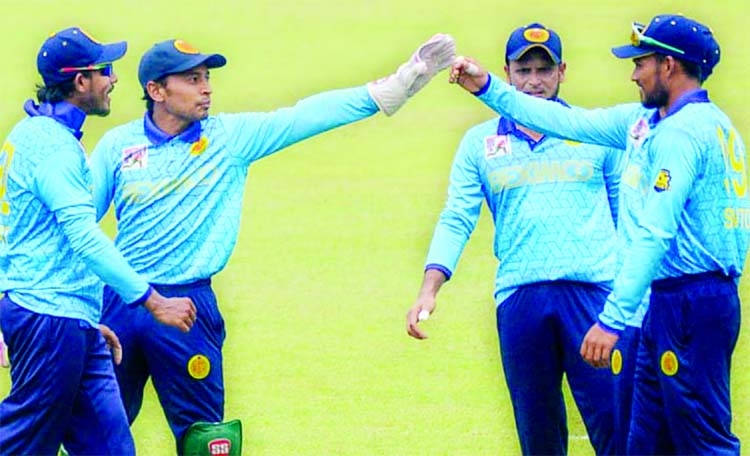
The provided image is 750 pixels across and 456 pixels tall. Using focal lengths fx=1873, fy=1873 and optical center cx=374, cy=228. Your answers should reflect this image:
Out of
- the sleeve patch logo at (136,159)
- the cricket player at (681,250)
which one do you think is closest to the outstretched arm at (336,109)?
the sleeve patch logo at (136,159)

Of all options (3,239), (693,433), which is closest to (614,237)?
(693,433)

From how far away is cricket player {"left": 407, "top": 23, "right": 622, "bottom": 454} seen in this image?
8305 mm

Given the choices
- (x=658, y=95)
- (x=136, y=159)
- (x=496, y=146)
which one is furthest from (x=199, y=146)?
(x=658, y=95)

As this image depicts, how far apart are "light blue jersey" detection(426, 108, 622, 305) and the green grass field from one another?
2.10m

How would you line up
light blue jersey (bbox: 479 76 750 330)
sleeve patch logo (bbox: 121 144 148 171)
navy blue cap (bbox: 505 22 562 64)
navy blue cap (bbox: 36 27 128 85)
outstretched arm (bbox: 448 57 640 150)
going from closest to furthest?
light blue jersey (bbox: 479 76 750 330) < navy blue cap (bbox: 36 27 128 85) < outstretched arm (bbox: 448 57 640 150) < sleeve patch logo (bbox: 121 144 148 171) < navy blue cap (bbox: 505 22 562 64)

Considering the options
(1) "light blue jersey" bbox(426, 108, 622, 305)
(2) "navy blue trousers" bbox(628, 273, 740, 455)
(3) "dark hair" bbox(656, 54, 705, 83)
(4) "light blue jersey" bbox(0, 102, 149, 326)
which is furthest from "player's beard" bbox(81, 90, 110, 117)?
(2) "navy blue trousers" bbox(628, 273, 740, 455)

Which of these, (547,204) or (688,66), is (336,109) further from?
(688,66)

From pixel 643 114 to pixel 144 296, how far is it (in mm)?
2230

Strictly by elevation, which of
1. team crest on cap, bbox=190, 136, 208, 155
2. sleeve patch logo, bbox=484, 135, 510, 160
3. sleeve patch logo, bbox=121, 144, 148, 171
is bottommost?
sleeve patch logo, bbox=121, 144, 148, 171

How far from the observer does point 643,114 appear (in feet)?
25.9

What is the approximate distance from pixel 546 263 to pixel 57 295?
7.08ft

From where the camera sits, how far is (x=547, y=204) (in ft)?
27.4

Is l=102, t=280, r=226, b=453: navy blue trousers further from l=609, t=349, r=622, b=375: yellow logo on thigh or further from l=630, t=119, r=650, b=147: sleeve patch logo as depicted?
l=630, t=119, r=650, b=147: sleeve patch logo

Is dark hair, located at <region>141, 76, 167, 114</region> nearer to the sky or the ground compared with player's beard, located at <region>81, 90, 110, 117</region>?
nearer to the ground
